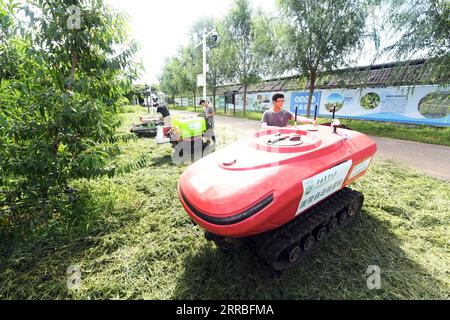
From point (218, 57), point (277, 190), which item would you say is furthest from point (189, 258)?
point (218, 57)

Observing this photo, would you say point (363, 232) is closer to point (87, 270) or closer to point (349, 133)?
point (349, 133)

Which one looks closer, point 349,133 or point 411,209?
point 349,133

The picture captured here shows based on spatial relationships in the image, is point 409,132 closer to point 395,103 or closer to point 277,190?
point 395,103

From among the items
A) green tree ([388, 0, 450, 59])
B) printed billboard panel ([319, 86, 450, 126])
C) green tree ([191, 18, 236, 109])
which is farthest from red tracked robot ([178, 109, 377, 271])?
green tree ([191, 18, 236, 109])

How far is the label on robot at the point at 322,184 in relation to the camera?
6.73ft

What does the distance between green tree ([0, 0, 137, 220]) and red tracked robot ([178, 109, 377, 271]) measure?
1503 millimetres

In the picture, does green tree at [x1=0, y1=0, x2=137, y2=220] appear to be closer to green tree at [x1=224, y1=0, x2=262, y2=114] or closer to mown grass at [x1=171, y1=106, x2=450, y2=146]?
mown grass at [x1=171, y1=106, x2=450, y2=146]

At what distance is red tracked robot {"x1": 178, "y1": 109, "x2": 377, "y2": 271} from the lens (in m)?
1.81

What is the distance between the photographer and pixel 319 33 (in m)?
10.9

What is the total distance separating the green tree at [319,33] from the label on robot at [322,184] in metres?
10.9

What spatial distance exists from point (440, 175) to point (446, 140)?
17.2 feet

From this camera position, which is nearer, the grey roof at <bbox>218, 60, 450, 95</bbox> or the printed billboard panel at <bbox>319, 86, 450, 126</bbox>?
the grey roof at <bbox>218, 60, 450, 95</bbox>

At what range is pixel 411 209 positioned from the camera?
3.39 metres
